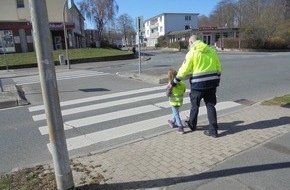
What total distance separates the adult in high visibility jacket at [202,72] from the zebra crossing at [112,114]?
1.43m

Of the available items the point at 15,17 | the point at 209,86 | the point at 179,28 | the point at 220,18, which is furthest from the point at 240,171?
the point at 179,28

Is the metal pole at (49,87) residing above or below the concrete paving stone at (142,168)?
above

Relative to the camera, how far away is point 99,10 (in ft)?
173

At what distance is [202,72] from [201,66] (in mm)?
108

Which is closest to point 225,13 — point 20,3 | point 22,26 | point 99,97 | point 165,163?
point 20,3

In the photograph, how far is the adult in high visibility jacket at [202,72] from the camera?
15.5ft

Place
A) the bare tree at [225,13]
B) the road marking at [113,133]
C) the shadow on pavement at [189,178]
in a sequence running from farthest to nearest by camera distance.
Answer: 1. the bare tree at [225,13]
2. the road marking at [113,133]
3. the shadow on pavement at [189,178]

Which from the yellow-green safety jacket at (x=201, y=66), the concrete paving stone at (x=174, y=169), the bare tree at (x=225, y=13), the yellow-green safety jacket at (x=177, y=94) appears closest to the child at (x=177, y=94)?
the yellow-green safety jacket at (x=177, y=94)

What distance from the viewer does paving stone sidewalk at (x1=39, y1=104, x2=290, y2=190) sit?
3.55 meters

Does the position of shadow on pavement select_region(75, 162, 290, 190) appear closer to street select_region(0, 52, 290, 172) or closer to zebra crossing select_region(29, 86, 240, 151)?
street select_region(0, 52, 290, 172)

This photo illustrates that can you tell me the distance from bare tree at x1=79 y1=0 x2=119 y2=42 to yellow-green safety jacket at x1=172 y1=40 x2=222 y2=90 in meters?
50.3

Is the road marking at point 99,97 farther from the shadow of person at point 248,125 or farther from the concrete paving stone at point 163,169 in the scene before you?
the concrete paving stone at point 163,169

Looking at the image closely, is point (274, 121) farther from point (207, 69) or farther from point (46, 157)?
point (46, 157)

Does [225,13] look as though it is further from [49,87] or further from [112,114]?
[49,87]
